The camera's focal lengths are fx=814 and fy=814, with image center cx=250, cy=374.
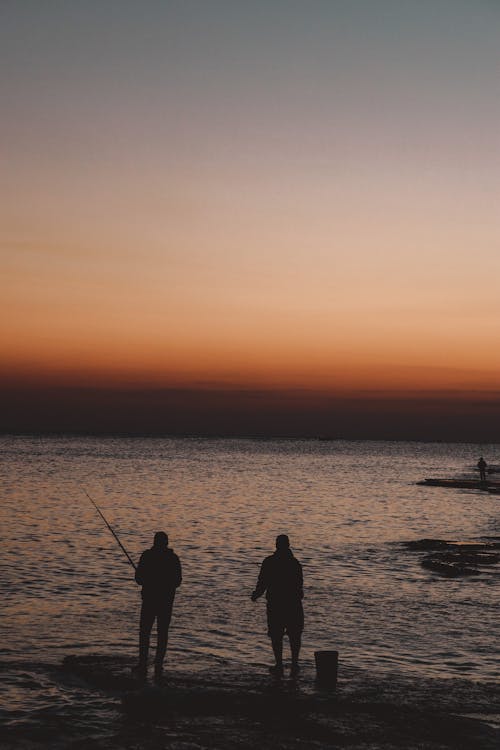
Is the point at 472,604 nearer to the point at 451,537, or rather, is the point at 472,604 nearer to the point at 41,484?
the point at 451,537

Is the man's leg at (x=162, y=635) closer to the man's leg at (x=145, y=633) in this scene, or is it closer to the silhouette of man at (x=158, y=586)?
the silhouette of man at (x=158, y=586)

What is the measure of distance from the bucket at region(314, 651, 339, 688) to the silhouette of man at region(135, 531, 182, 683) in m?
2.36

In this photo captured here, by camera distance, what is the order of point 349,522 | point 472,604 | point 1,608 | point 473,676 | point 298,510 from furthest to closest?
point 298,510 < point 349,522 < point 472,604 < point 1,608 < point 473,676

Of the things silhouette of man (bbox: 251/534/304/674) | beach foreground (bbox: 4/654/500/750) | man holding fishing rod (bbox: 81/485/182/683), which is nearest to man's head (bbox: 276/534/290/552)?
silhouette of man (bbox: 251/534/304/674)

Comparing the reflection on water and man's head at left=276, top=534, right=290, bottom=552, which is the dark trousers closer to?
man's head at left=276, top=534, right=290, bottom=552

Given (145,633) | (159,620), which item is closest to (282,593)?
(159,620)

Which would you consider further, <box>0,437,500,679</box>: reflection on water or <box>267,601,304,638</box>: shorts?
<box>0,437,500,679</box>: reflection on water

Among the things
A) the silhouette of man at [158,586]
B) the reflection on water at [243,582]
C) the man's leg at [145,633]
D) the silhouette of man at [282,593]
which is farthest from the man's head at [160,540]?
the reflection on water at [243,582]

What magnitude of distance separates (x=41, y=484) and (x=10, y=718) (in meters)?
56.1

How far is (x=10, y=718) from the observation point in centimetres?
1102

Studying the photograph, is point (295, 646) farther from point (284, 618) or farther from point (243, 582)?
point (243, 582)

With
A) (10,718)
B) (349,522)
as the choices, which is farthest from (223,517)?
(10,718)

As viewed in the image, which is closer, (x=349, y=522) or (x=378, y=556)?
(x=378, y=556)

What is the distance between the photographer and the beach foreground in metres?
9.97
